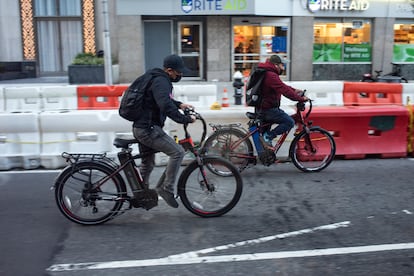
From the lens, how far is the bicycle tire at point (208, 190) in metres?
5.15

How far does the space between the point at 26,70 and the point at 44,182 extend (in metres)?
17.2

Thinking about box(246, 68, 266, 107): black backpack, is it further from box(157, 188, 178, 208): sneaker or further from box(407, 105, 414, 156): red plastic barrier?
box(407, 105, 414, 156): red plastic barrier

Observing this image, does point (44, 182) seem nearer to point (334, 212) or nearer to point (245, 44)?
point (334, 212)

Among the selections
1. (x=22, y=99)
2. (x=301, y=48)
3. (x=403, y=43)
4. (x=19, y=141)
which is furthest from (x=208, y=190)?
(x=403, y=43)

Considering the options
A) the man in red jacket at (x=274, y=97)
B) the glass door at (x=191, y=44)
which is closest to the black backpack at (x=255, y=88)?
the man in red jacket at (x=274, y=97)

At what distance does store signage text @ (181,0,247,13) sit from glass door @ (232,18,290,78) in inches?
48.4

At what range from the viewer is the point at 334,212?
5.49 metres

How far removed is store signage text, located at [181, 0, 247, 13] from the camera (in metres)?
18.9

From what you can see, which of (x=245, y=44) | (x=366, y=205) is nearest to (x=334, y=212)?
(x=366, y=205)

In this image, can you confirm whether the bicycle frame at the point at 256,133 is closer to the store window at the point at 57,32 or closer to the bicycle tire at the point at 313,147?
the bicycle tire at the point at 313,147

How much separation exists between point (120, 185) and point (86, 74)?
591 inches

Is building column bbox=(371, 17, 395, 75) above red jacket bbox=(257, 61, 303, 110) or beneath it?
above

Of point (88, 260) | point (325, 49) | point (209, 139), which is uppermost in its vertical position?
point (325, 49)

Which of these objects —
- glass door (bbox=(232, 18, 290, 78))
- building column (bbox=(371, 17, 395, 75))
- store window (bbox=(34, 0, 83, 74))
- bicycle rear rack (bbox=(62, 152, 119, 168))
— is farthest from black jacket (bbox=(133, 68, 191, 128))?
store window (bbox=(34, 0, 83, 74))
